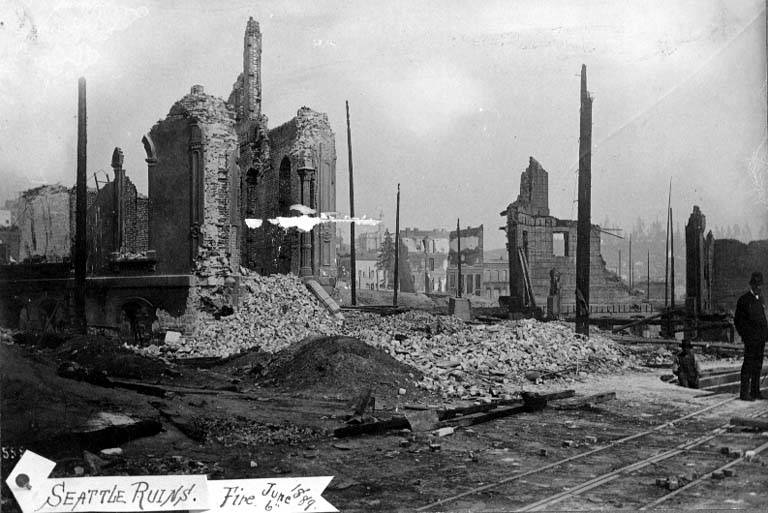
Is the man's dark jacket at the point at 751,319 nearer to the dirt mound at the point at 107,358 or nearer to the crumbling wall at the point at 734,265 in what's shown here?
the crumbling wall at the point at 734,265

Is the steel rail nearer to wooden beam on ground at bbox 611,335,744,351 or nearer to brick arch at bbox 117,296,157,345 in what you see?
wooden beam on ground at bbox 611,335,744,351

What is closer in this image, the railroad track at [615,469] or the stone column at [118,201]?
the railroad track at [615,469]

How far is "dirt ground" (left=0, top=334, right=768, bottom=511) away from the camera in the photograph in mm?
3719

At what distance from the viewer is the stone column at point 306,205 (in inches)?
263

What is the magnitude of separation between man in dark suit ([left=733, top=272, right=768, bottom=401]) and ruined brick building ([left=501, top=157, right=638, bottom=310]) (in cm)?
138

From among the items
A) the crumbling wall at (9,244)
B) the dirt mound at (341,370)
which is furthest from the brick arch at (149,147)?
the dirt mound at (341,370)

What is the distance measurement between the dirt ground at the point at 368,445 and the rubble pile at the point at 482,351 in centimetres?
100

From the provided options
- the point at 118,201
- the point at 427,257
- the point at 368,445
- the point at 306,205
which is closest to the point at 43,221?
the point at 118,201

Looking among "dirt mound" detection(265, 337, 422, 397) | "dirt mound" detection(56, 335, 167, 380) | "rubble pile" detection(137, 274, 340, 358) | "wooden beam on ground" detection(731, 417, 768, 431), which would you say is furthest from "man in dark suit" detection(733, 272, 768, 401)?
"dirt mound" detection(56, 335, 167, 380)

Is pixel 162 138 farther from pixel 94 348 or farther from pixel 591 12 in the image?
pixel 591 12

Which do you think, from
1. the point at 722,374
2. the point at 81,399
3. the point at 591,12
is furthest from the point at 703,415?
the point at 81,399

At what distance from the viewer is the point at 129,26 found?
4.36 metres

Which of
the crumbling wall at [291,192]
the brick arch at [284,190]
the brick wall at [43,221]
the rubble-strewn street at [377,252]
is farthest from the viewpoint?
the brick arch at [284,190]

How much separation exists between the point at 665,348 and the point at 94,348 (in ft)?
21.8
